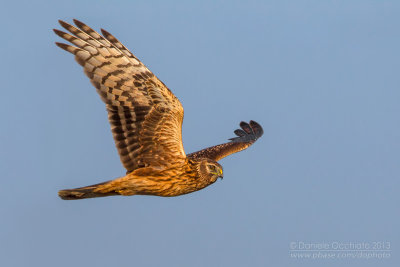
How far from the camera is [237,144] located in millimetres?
13789

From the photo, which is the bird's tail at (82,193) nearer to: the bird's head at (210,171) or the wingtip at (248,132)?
the bird's head at (210,171)

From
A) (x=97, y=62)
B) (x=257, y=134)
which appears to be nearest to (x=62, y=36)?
(x=97, y=62)

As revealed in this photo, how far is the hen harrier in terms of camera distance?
379 inches

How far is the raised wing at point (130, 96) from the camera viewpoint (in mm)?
9594

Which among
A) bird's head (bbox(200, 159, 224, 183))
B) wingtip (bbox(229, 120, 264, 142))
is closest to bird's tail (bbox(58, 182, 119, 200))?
bird's head (bbox(200, 159, 224, 183))

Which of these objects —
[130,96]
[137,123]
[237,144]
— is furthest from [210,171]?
[237,144]

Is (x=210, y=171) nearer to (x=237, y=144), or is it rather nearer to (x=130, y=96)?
(x=130, y=96)

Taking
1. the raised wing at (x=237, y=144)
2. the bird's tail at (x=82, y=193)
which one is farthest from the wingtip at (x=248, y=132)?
the bird's tail at (x=82, y=193)

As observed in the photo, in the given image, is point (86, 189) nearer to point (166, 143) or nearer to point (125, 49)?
point (166, 143)

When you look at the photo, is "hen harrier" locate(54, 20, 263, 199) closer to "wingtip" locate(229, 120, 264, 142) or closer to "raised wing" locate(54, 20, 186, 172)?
"raised wing" locate(54, 20, 186, 172)

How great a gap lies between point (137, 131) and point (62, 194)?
1542 millimetres

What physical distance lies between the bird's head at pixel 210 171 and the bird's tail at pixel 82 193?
1.46 meters

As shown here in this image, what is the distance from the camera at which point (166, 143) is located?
9875mm

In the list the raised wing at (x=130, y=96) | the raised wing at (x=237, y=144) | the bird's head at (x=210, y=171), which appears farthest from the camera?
the raised wing at (x=237, y=144)
